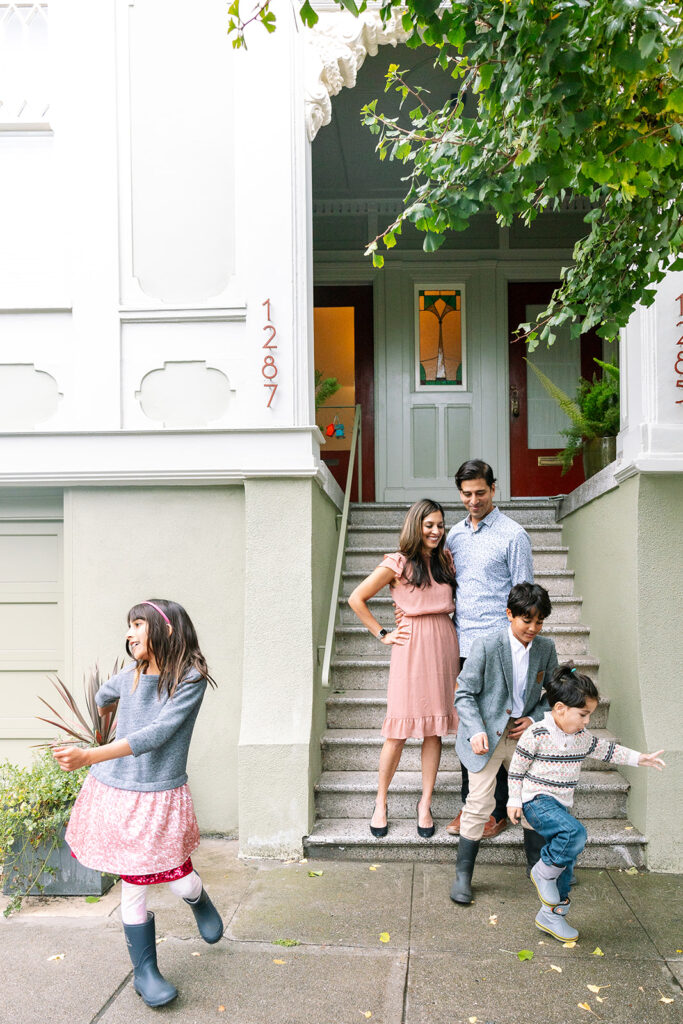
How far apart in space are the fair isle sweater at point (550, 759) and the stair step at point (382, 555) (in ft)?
9.32

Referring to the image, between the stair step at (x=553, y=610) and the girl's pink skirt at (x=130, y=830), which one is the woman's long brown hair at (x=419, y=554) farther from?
the girl's pink skirt at (x=130, y=830)

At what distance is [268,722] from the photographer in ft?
16.5

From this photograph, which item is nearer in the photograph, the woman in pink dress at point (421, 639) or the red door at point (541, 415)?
the woman in pink dress at point (421, 639)

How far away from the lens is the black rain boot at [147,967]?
3338 mm

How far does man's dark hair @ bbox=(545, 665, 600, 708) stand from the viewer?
148 inches

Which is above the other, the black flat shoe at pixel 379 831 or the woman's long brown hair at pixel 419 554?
the woman's long brown hair at pixel 419 554

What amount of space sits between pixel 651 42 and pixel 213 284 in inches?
134

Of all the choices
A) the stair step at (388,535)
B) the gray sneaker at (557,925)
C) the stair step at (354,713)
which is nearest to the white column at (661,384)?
the stair step at (388,535)

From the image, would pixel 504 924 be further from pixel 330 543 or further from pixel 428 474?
pixel 428 474

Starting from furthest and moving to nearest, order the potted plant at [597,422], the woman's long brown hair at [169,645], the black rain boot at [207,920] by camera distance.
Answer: the potted plant at [597,422] → the black rain boot at [207,920] → the woman's long brown hair at [169,645]

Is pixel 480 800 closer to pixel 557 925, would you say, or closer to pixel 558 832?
pixel 558 832

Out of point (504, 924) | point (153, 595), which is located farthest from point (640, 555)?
point (153, 595)

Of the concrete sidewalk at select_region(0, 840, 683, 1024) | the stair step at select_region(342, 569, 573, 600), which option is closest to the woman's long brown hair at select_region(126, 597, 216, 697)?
the concrete sidewalk at select_region(0, 840, 683, 1024)

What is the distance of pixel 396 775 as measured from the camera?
211 inches
